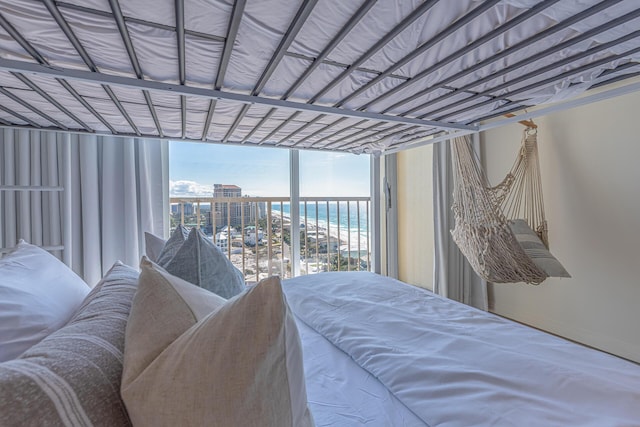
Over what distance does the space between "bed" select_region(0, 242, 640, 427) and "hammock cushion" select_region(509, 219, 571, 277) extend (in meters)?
0.89

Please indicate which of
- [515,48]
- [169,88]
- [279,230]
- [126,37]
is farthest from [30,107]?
[279,230]

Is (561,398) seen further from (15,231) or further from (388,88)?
Result: (15,231)

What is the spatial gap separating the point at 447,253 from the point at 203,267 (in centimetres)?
240

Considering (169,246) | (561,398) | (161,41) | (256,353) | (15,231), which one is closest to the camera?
(256,353)

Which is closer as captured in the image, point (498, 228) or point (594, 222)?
point (498, 228)

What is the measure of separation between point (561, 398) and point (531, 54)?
1.04 m

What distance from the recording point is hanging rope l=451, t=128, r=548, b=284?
189 cm

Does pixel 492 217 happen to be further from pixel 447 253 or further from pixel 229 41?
→ pixel 229 41

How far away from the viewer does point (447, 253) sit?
9.33 feet

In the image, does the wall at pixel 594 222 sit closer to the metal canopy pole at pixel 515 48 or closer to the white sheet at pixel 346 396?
the metal canopy pole at pixel 515 48

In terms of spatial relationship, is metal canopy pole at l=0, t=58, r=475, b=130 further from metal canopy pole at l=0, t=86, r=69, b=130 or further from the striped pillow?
the striped pillow

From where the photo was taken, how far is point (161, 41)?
0.88 m

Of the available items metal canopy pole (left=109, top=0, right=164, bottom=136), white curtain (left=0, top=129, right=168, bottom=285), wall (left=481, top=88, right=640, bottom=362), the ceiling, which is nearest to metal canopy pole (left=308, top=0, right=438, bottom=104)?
the ceiling

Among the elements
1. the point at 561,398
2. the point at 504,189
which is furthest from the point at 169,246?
the point at 504,189
